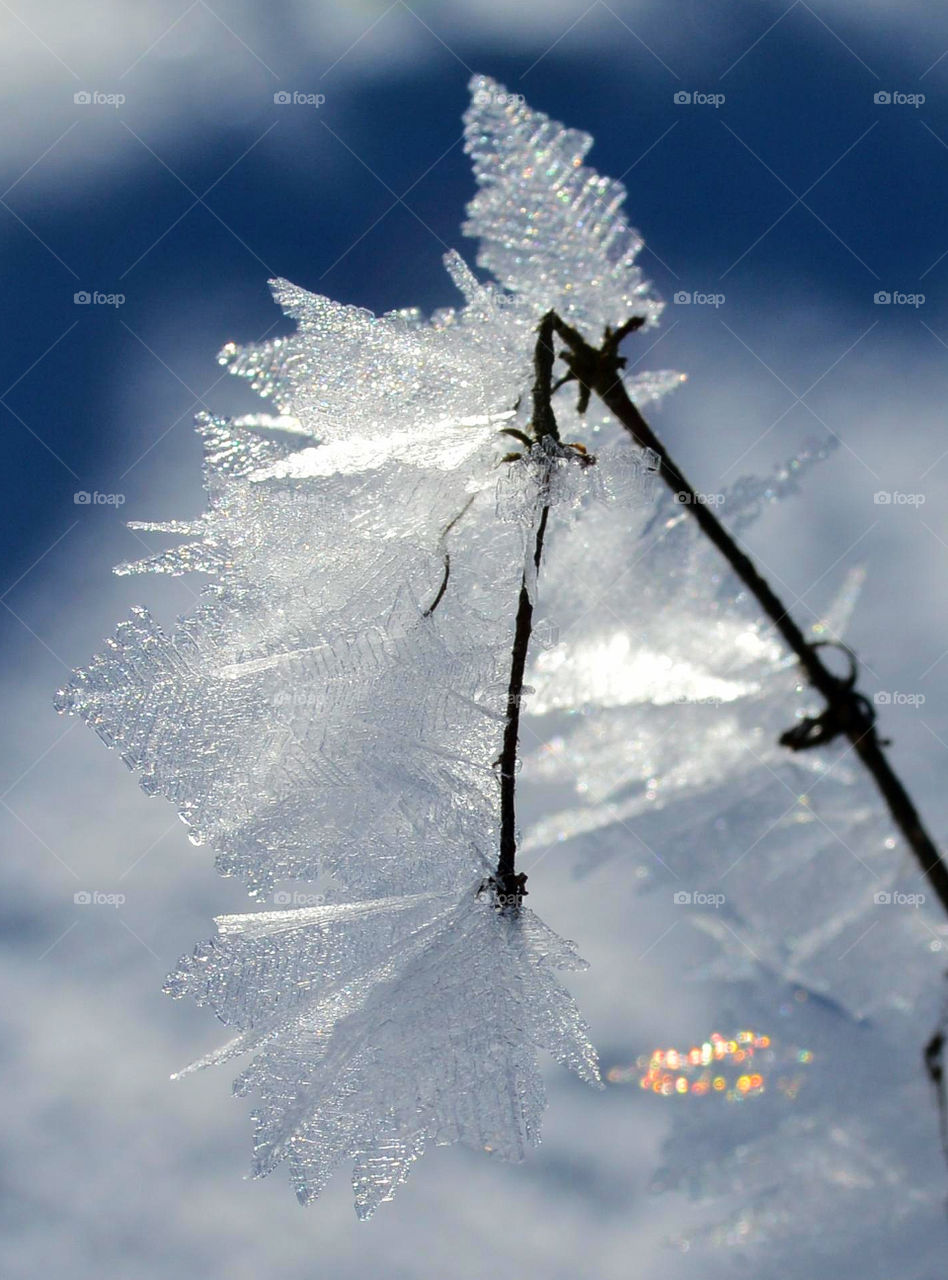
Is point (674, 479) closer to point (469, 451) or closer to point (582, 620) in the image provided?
point (469, 451)

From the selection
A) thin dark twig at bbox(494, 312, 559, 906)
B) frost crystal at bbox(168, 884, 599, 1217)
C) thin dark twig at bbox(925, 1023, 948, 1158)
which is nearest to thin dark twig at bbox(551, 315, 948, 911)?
thin dark twig at bbox(494, 312, 559, 906)

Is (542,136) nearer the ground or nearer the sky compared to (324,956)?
nearer the sky

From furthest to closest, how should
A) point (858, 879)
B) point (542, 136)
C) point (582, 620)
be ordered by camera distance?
1. point (582, 620)
2. point (858, 879)
3. point (542, 136)

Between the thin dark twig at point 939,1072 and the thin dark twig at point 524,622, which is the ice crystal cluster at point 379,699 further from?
the thin dark twig at point 939,1072

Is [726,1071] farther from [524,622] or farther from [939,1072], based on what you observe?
[524,622]

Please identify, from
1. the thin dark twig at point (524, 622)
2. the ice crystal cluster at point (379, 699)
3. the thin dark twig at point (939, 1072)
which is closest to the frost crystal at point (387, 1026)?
the ice crystal cluster at point (379, 699)

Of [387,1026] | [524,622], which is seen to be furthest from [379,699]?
[387,1026]

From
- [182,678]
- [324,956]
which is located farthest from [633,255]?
[324,956]
